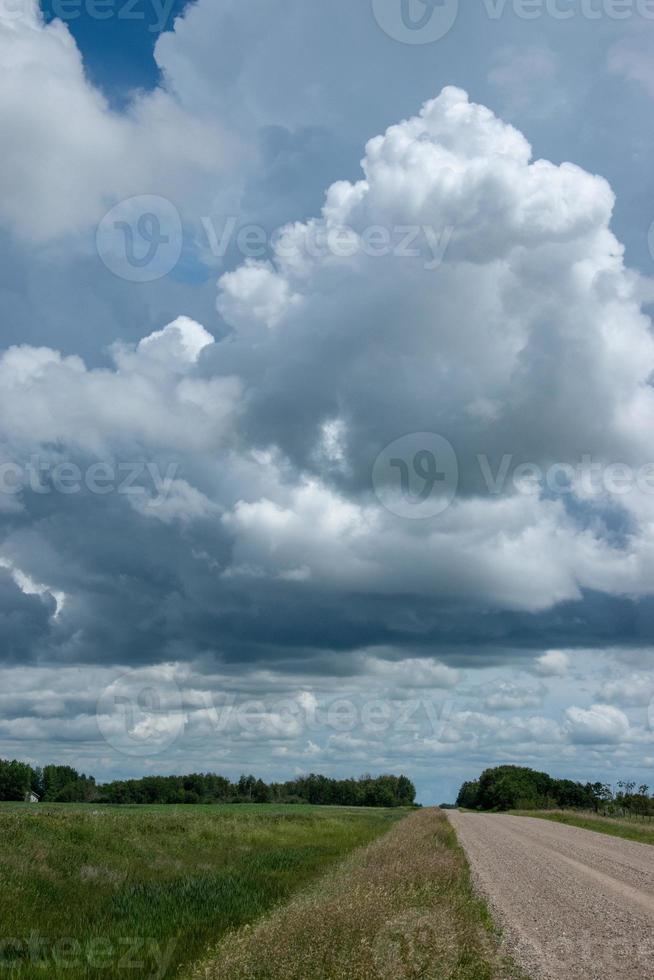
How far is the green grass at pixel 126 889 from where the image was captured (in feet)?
48.4

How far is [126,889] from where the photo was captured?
2423 cm

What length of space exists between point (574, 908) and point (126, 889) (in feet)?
41.1

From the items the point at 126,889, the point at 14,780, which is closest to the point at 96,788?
the point at 14,780

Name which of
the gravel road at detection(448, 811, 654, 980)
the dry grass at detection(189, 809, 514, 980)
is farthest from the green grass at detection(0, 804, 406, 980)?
the gravel road at detection(448, 811, 654, 980)

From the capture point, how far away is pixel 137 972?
43.4 feet

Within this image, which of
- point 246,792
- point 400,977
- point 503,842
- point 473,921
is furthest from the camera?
point 246,792

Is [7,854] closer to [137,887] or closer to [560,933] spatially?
[137,887]

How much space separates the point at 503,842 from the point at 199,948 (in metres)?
32.4

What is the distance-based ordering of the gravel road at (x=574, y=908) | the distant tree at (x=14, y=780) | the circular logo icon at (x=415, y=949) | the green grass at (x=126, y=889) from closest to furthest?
the circular logo icon at (x=415, y=949) < the gravel road at (x=574, y=908) < the green grass at (x=126, y=889) < the distant tree at (x=14, y=780)

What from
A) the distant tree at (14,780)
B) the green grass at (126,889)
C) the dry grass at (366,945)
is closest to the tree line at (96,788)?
the distant tree at (14,780)

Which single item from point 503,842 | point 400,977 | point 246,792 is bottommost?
point 246,792

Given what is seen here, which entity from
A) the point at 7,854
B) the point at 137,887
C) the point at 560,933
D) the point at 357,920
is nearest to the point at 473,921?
the point at 560,933

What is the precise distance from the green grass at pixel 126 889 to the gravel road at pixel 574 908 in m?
5.83

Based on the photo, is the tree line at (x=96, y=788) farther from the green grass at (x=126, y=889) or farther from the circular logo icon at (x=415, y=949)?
the circular logo icon at (x=415, y=949)
